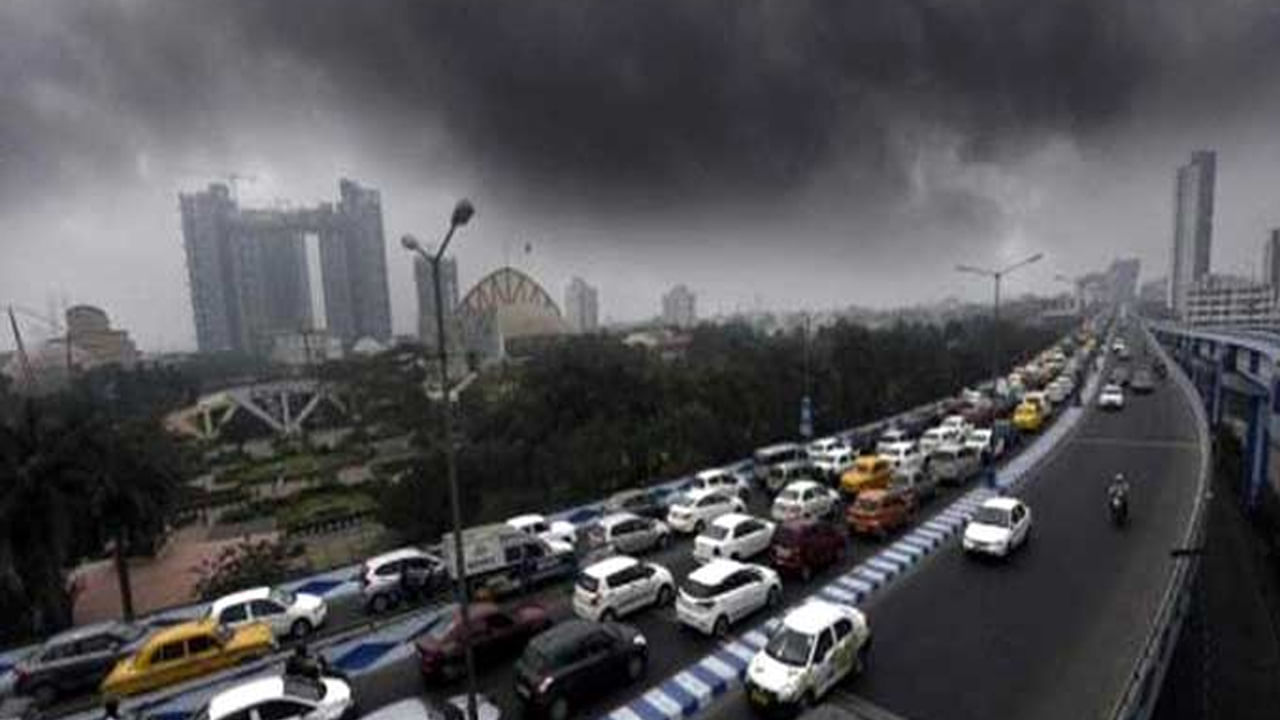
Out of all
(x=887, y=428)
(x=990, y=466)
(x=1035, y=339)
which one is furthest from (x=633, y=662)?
(x=1035, y=339)

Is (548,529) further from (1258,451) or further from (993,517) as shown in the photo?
(1258,451)

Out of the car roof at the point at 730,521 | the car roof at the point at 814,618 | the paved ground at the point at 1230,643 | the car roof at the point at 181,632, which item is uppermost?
the car roof at the point at 814,618

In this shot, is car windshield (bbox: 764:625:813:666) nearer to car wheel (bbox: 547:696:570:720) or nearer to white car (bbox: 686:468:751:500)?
car wheel (bbox: 547:696:570:720)

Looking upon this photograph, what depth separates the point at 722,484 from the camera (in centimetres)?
3247

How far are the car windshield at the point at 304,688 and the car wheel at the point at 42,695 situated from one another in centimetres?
694

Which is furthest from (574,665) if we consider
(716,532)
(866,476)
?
(866,476)

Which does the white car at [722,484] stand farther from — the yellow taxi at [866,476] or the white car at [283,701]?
the white car at [283,701]

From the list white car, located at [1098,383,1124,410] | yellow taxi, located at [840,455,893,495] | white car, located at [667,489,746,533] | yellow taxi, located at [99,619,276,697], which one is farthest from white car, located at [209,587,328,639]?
white car, located at [1098,383,1124,410]

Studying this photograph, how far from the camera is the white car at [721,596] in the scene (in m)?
19.4

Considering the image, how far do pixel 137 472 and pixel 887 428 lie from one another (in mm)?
41977

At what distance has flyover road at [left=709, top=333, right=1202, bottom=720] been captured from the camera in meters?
16.0

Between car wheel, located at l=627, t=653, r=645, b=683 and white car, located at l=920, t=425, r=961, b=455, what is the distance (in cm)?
2562

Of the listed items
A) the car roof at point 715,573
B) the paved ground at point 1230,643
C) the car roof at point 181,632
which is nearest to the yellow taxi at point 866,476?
the paved ground at point 1230,643

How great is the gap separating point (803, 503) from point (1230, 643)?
15142mm
